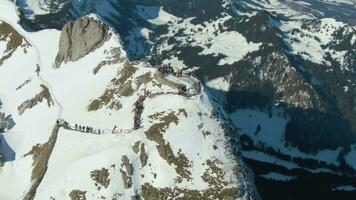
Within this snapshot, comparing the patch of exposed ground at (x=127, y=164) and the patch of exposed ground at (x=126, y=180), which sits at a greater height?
the patch of exposed ground at (x=127, y=164)

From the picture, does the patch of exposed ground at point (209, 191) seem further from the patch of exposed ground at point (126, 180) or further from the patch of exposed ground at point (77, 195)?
the patch of exposed ground at point (77, 195)

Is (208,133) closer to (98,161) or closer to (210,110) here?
(210,110)

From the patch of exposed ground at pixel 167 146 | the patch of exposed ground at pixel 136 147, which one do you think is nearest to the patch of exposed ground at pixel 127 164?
the patch of exposed ground at pixel 136 147

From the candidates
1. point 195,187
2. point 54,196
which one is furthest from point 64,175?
point 195,187

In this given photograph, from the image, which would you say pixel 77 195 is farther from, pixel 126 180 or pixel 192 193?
pixel 192 193

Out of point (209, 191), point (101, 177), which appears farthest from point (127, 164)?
point (209, 191)

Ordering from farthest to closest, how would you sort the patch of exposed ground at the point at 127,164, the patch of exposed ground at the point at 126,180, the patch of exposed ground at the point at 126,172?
the patch of exposed ground at the point at 127,164
the patch of exposed ground at the point at 126,172
the patch of exposed ground at the point at 126,180
